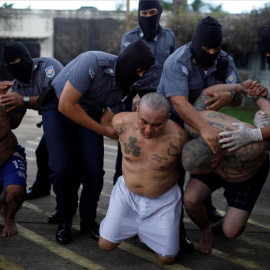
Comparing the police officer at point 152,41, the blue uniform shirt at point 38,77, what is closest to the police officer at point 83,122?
the blue uniform shirt at point 38,77

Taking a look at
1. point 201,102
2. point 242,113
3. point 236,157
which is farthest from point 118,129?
point 242,113

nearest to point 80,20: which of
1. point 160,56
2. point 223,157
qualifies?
point 160,56

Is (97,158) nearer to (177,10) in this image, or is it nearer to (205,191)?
(205,191)

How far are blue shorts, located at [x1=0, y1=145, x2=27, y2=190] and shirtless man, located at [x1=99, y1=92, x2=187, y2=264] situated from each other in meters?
0.92

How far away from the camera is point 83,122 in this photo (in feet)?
11.9

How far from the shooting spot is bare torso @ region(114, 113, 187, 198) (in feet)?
11.2

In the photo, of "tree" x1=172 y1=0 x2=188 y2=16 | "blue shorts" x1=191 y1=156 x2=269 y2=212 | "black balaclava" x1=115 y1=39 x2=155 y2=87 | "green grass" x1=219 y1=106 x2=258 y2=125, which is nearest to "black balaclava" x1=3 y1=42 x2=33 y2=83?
"black balaclava" x1=115 y1=39 x2=155 y2=87

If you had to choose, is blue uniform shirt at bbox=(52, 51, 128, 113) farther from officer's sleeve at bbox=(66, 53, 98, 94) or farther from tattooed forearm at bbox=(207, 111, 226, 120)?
tattooed forearm at bbox=(207, 111, 226, 120)

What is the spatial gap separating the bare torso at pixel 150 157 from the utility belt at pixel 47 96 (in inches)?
28.1

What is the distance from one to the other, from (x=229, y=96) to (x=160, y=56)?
1128 mm

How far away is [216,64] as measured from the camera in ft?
12.4

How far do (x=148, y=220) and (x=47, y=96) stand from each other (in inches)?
53.5

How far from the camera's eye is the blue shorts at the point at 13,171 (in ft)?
13.2

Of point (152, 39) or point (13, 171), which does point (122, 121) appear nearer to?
point (13, 171)
